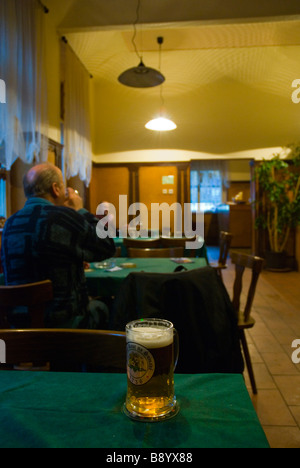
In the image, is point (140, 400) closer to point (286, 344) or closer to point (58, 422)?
point (58, 422)

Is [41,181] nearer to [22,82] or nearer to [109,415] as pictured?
[109,415]

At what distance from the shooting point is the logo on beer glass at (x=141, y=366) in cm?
66

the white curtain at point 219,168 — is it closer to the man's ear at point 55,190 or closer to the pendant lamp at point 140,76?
the pendant lamp at point 140,76

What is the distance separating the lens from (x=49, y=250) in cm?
167

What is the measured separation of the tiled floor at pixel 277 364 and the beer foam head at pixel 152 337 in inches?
54.0

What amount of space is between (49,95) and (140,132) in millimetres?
2804

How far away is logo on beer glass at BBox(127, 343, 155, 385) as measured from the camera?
2.15 feet

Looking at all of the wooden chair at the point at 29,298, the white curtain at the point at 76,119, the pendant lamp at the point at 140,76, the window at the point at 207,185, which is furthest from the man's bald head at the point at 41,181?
the window at the point at 207,185

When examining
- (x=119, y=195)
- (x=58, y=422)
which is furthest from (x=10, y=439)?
(x=119, y=195)

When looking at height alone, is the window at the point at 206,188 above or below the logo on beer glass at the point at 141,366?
above

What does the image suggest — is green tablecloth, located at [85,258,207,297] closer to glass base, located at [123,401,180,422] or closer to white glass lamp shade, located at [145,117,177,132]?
glass base, located at [123,401,180,422]

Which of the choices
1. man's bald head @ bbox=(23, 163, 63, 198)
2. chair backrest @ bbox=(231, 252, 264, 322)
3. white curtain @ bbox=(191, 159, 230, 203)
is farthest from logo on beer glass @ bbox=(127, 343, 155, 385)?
white curtain @ bbox=(191, 159, 230, 203)

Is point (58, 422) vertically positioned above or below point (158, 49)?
below

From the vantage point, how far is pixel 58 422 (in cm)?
59
